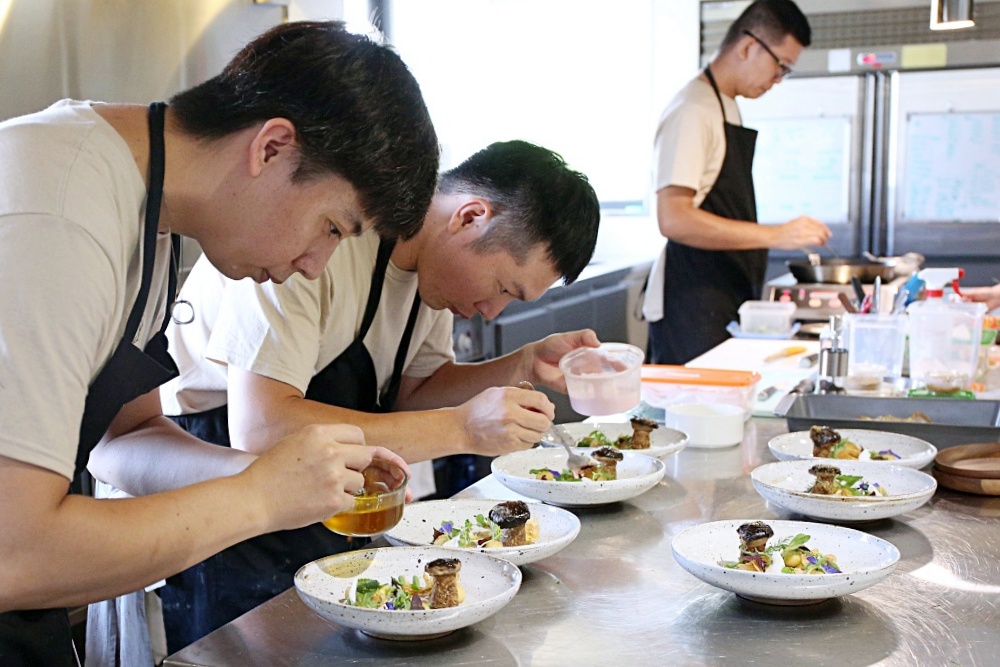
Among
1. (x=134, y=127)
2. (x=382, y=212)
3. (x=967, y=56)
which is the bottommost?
(x=382, y=212)

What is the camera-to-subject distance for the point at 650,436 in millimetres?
2084

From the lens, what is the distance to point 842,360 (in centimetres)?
250

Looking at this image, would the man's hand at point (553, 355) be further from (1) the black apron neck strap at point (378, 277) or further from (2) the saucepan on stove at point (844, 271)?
(2) the saucepan on stove at point (844, 271)

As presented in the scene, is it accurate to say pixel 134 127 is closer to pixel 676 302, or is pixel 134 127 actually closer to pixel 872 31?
pixel 676 302

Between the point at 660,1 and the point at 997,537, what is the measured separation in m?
5.12

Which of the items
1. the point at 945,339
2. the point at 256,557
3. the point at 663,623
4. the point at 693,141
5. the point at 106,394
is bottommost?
the point at 256,557

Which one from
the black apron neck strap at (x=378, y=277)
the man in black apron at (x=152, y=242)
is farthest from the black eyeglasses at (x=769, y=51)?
the man in black apron at (x=152, y=242)

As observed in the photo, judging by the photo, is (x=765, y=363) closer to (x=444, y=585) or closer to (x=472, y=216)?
(x=472, y=216)

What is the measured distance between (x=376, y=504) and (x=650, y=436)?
883 millimetres

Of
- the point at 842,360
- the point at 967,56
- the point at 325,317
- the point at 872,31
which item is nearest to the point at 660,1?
the point at 872,31

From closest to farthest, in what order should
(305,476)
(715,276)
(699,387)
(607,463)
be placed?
(305,476), (607,463), (699,387), (715,276)

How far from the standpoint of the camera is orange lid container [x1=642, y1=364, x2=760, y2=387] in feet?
7.63

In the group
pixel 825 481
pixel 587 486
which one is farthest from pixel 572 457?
pixel 825 481

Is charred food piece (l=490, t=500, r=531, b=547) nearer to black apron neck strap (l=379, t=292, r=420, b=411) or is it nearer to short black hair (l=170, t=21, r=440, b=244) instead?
short black hair (l=170, t=21, r=440, b=244)
